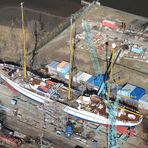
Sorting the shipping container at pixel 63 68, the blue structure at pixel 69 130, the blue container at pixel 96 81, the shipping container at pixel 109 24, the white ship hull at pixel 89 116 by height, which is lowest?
the blue structure at pixel 69 130

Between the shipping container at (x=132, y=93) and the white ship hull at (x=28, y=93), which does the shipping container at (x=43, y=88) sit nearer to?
the white ship hull at (x=28, y=93)

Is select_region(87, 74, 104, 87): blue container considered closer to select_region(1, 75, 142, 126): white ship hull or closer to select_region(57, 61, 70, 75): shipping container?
select_region(57, 61, 70, 75): shipping container

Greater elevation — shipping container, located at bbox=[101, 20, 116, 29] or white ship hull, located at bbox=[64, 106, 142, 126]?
shipping container, located at bbox=[101, 20, 116, 29]

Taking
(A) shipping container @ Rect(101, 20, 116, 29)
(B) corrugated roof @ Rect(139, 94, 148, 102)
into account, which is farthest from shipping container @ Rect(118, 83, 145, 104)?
(A) shipping container @ Rect(101, 20, 116, 29)

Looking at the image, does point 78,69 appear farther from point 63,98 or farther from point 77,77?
point 63,98

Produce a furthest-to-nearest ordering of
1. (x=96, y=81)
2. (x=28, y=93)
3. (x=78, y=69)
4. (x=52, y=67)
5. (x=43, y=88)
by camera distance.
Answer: (x=78, y=69)
(x=52, y=67)
(x=96, y=81)
(x=28, y=93)
(x=43, y=88)

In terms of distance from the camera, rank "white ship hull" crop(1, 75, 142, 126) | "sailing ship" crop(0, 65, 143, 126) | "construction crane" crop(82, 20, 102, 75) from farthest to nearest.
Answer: "construction crane" crop(82, 20, 102, 75) → "sailing ship" crop(0, 65, 143, 126) → "white ship hull" crop(1, 75, 142, 126)

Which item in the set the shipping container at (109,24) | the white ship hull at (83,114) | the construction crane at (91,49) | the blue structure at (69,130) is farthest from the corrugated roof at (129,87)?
the shipping container at (109,24)

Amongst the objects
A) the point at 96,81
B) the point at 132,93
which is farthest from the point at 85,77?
the point at 132,93

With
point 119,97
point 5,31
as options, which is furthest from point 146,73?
point 5,31

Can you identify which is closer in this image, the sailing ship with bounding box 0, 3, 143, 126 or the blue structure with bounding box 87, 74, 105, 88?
the sailing ship with bounding box 0, 3, 143, 126

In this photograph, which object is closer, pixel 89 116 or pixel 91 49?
pixel 89 116
